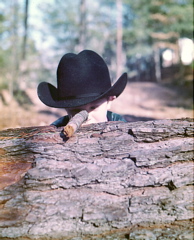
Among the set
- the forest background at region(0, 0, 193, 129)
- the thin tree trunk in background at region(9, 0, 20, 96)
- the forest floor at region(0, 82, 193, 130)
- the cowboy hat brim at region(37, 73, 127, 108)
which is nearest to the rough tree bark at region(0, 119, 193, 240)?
the cowboy hat brim at region(37, 73, 127, 108)

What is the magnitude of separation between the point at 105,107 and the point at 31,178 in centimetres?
98

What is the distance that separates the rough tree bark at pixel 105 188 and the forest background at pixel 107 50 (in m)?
4.56

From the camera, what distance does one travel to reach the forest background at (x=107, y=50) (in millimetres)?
13422

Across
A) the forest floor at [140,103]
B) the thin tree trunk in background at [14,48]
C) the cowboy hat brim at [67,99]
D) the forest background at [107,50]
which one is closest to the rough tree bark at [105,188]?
the cowboy hat brim at [67,99]

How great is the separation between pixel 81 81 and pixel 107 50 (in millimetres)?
37321

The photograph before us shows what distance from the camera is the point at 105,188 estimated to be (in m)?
1.58

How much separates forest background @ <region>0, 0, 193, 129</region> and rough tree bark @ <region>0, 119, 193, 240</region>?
179 inches

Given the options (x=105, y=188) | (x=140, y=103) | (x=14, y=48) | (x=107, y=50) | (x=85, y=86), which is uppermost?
(x=107, y=50)

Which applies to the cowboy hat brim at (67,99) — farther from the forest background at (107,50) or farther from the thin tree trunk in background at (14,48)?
the thin tree trunk in background at (14,48)

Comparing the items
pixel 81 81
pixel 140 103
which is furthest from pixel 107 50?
pixel 81 81

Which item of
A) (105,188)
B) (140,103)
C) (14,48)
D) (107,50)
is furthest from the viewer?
(107,50)

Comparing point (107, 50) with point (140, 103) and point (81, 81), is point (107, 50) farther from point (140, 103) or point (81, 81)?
point (81, 81)

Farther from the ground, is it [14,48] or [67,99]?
[14,48]

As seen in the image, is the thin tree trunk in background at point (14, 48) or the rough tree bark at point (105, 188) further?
the thin tree trunk in background at point (14, 48)
